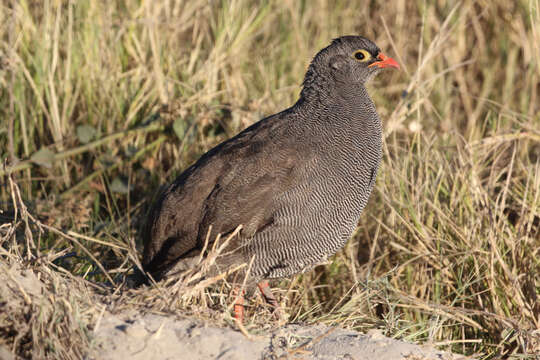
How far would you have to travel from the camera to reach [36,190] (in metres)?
5.95

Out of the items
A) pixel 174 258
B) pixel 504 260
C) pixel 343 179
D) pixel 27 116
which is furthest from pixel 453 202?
pixel 27 116

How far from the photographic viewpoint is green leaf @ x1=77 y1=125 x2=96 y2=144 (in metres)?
5.89

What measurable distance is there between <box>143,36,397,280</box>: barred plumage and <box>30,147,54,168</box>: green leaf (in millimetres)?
1529

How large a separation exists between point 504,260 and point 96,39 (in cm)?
384

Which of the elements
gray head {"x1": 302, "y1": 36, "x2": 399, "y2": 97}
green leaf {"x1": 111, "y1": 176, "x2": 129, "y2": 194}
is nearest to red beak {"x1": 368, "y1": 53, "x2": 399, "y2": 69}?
gray head {"x1": 302, "y1": 36, "x2": 399, "y2": 97}

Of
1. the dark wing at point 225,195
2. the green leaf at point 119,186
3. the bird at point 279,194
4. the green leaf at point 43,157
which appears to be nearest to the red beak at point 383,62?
the bird at point 279,194

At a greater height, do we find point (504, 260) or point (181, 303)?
point (181, 303)

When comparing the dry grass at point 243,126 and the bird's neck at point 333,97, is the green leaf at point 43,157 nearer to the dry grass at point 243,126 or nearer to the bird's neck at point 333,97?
the dry grass at point 243,126

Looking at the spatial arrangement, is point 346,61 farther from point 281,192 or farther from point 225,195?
point 225,195

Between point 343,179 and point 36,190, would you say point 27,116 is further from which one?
point 343,179

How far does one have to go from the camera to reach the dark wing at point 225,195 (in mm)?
4266

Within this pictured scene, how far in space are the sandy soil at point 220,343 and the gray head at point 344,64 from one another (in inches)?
66.9

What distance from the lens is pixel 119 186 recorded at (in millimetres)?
5820

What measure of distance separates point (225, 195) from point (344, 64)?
1202 millimetres
